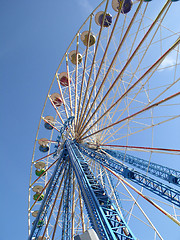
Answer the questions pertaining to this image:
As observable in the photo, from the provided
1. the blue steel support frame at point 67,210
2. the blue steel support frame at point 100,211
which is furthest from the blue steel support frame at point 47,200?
the blue steel support frame at point 100,211

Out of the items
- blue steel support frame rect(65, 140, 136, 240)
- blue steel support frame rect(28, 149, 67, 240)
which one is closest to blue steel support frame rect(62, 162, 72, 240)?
blue steel support frame rect(28, 149, 67, 240)

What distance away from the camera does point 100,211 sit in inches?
350

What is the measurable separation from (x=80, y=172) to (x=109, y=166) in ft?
6.99

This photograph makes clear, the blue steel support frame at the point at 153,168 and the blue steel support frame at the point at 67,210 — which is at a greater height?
the blue steel support frame at the point at 153,168

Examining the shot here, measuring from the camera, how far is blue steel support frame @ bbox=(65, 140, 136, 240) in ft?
27.0

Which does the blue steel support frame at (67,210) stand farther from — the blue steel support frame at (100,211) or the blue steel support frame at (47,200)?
the blue steel support frame at (100,211)

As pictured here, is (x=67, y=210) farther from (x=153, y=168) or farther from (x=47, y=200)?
(x=153, y=168)

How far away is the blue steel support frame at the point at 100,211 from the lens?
27.0ft

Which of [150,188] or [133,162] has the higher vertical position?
[133,162]

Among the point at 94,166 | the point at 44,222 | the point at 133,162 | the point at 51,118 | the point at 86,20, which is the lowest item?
the point at 44,222

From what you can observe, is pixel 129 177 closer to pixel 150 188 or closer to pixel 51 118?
pixel 150 188

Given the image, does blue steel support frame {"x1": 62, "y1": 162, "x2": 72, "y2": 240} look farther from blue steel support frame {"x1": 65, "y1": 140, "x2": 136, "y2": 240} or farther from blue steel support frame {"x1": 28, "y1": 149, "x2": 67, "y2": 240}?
blue steel support frame {"x1": 65, "y1": 140, "x2": 136, "y2": 240}

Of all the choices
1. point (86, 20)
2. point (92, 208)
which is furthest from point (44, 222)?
point (86, 20)

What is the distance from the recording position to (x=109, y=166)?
12328 mm
